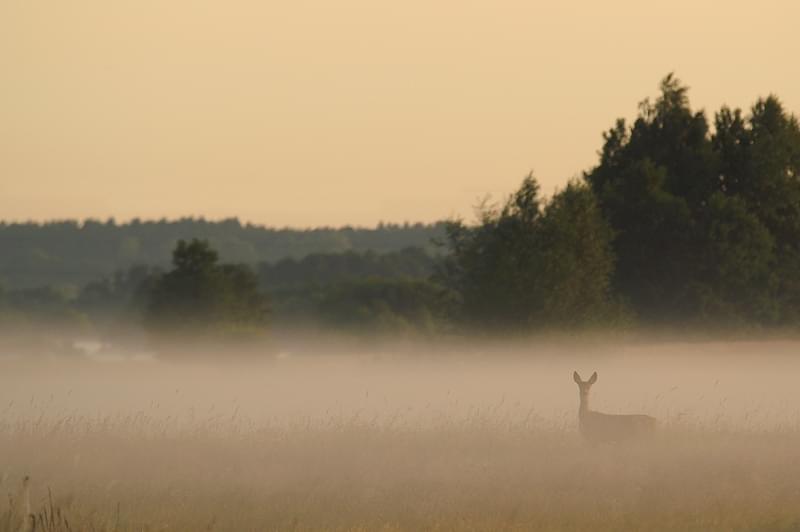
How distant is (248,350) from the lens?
9231 centimetres

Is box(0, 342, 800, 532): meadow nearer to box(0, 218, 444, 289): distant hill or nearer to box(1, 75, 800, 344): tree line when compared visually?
box(1, 75, 800, 344): tree line

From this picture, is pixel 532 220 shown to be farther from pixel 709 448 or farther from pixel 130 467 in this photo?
pixel 130 467

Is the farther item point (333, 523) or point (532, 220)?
point (532, 220)

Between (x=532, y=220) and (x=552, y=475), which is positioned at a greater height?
(x=532, y=220)

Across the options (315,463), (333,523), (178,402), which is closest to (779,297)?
(178,402)

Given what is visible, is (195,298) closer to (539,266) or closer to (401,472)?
(539,266)

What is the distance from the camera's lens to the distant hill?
137000mm

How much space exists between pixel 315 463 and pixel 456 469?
222cm

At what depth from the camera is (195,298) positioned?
327 ft

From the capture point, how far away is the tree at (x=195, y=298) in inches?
3898

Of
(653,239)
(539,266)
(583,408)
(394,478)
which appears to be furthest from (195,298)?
(394,478)

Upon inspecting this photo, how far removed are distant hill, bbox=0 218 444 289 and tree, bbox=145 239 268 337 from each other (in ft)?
72.2

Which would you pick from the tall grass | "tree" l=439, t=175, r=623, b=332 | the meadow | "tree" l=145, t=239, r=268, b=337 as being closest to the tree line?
"tree" l=439, t=175, r=623, b=332

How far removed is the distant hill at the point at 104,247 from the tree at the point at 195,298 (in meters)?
22.0
